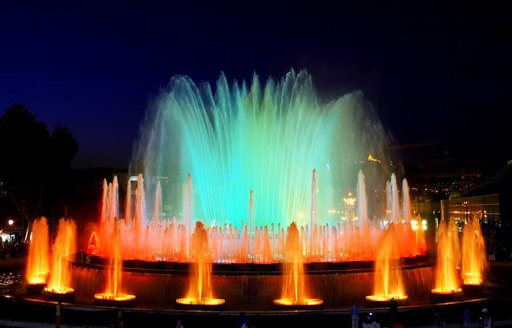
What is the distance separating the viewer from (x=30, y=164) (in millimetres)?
49469

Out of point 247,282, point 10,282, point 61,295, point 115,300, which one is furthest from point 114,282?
point 10,282

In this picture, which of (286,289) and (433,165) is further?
(433,165)

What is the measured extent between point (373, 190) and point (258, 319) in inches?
4690

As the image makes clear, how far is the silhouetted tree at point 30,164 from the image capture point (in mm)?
48594

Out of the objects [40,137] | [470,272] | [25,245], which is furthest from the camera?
[40,137]

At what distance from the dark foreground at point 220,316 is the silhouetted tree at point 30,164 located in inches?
1311

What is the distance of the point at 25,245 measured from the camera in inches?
1581

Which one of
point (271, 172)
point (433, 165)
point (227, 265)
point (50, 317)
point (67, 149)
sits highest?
point (433, 165)

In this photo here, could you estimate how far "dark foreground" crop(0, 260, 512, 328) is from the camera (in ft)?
51.6

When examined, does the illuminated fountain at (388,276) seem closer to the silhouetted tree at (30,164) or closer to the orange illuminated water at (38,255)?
the orange illuminated water at (38,255)

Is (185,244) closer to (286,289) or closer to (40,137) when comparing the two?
(286,289)

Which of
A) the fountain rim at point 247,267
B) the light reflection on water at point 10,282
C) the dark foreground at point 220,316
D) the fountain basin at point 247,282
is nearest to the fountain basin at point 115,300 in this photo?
the fountain basin at point 247,282

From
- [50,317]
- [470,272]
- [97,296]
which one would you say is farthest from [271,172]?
[50,317]

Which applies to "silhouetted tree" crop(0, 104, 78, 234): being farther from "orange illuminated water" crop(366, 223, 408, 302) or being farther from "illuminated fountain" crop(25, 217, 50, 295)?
"orange illuminated water" crop(366, 223, 408, 302)
